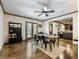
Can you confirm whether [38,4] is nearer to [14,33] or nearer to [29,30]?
[14,33]

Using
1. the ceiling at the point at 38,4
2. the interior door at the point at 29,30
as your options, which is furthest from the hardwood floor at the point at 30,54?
the interior door at the point at 29,30

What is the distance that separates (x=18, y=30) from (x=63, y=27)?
10.2 m

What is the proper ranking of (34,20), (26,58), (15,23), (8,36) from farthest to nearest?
(34,20) → (15,23) → (8,36) → (26,58)

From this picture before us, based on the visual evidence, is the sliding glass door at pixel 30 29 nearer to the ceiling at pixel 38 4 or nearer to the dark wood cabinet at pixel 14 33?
the dark wood cabinet at pixel 14 33

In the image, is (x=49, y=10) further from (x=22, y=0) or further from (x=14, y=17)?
(x=14, y=17)

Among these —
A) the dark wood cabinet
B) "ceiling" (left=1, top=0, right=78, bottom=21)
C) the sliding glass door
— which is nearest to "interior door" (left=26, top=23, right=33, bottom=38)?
the sliding glass door

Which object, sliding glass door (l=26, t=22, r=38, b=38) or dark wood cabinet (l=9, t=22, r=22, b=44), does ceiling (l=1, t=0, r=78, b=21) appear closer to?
dark wood cabinet (l=9, t=22, r=22, b=44)

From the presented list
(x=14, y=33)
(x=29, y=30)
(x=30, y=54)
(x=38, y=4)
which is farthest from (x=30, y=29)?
(x=30, y=54)

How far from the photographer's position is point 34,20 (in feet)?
32.3

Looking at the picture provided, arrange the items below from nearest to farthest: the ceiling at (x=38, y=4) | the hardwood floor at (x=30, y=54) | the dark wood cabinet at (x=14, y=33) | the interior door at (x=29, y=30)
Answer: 1. the hardwood floor at (x=30, y=54)
2. the ceiling at (x=38, y=4)
3. the dark wood cabinet at (x=14, y=33)
4. the interior door at (x=29, y=30)

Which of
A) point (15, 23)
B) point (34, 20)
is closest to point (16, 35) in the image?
point (15, 23)

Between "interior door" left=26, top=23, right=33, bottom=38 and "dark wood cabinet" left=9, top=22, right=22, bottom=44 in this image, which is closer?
"dark wood cabinet" left=9, top=22, right=22, bottom=44

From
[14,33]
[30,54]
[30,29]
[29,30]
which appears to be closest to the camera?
[30,54]

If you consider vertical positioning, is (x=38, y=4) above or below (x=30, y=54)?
above
